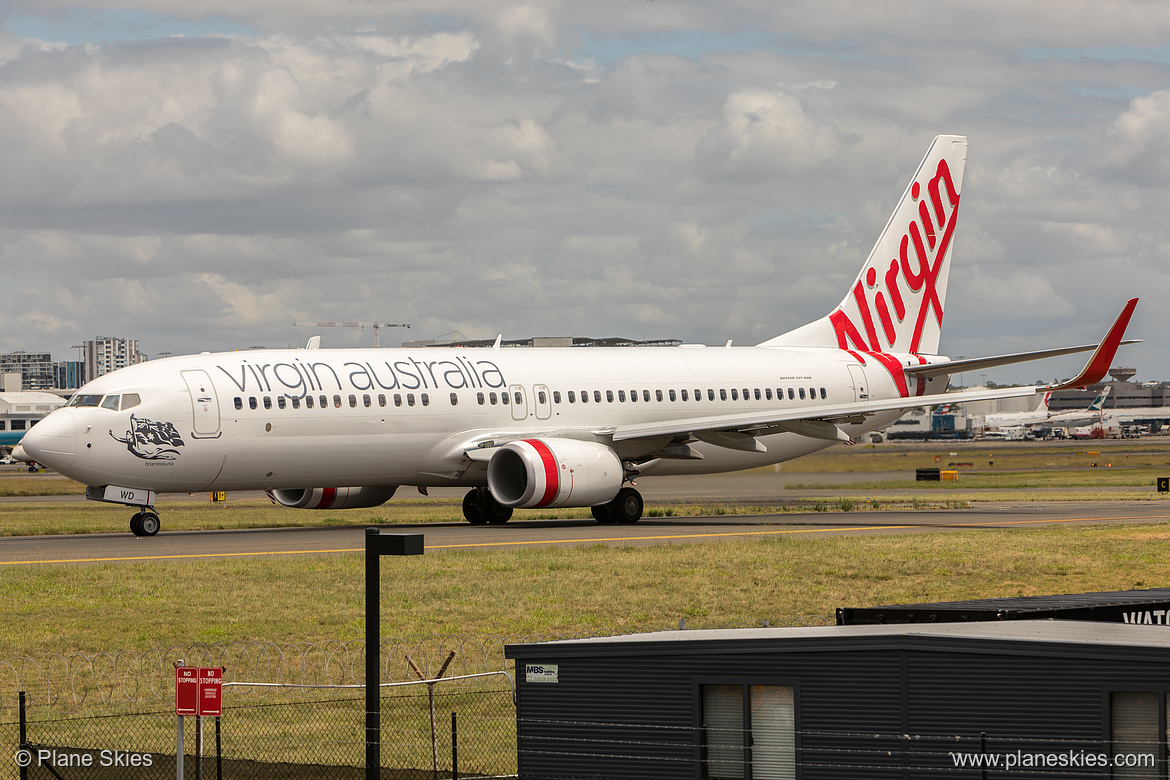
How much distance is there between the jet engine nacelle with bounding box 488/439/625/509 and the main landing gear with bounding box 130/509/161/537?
8717mm

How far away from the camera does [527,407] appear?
4125 centimetres

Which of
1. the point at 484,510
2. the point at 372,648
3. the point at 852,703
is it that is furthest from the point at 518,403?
the point at 852,703

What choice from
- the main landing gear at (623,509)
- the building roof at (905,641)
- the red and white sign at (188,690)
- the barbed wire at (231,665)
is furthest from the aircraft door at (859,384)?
the red and white sign at (188,690)

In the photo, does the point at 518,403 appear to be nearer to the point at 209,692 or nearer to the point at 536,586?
the point at 536,586

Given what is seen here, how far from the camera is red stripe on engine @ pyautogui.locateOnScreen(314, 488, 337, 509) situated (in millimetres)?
42781

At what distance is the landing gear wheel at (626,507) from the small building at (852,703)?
28867 millimetres

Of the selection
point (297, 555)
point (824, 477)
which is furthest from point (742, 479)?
point (297, 555)

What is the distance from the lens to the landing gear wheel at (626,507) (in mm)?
41750

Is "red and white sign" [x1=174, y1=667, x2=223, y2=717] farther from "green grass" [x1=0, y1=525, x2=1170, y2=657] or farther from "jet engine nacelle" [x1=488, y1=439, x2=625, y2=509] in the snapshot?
"jet engine nacelle" [x1=488, y1=439, x2=625, y2=509]

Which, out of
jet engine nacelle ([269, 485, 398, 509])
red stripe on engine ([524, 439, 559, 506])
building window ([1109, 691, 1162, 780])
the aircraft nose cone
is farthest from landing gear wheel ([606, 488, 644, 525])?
building window ([1109, 691, 1162, 780])

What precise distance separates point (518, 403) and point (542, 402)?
2.69 feet

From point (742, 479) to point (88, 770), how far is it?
37.4 metres

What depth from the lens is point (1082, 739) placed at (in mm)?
10523

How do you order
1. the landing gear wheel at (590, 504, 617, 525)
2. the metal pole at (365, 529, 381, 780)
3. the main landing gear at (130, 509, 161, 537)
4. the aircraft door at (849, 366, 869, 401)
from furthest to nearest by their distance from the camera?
the aircraft door at (849, 366, 869, 401), the landing gear wheel at (590, 504, 617, 525), the main landing gear at (130, 509, 161, 537), the metal pole at (365, 529, 381, 780)
